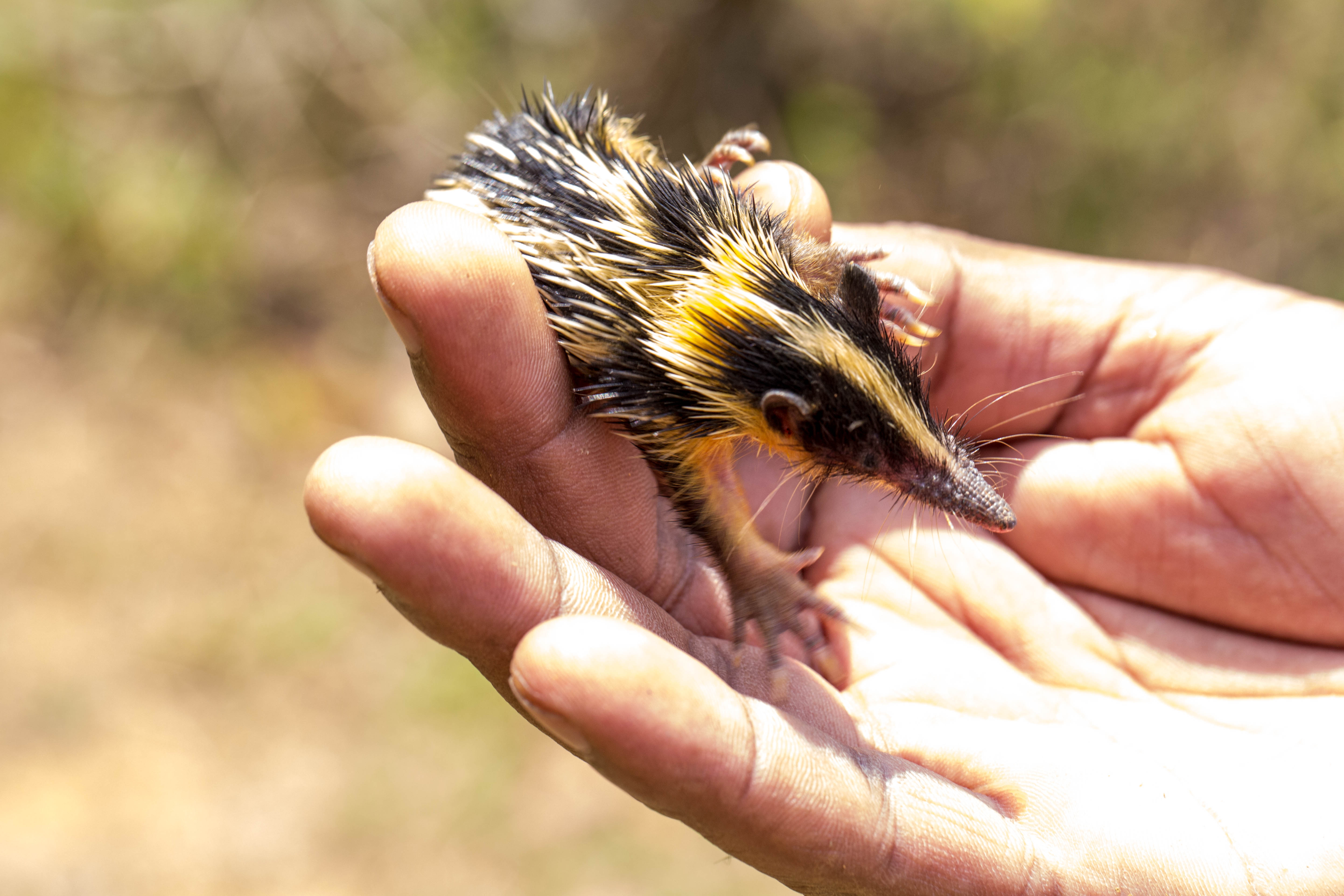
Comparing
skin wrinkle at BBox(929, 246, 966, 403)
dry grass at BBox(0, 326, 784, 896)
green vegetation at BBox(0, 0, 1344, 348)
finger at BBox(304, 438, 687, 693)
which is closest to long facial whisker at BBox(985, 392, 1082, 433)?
skin wrinkle at BBox(929, 246, 966, 403)

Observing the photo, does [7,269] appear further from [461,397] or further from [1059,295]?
[1059,295]

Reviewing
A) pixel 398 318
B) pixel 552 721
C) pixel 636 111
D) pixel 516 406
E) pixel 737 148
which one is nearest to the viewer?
pixel 552 721

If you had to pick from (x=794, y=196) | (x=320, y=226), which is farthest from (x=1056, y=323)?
(x=320, y=226)

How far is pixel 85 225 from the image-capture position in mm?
8930

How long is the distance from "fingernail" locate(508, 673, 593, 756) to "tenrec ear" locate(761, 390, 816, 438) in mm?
1407

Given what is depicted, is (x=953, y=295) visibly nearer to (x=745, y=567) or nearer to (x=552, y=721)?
(x=745, y=567)

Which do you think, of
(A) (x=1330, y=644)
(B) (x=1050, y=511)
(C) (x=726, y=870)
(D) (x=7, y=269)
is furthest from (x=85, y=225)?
(A) (x=1330, y=644)

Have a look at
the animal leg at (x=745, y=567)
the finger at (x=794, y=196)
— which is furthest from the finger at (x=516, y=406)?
the finger at (x=794, y=196)

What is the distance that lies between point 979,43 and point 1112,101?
1.31 m

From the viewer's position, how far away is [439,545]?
114 inches

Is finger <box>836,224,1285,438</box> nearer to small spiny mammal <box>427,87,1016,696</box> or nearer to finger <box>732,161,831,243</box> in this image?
finger <box>732,161,831,243</box>

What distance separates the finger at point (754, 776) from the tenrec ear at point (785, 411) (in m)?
1.06

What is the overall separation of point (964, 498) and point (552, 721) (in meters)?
1.94

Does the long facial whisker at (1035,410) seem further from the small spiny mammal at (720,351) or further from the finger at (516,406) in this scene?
the finger at (516,406)
